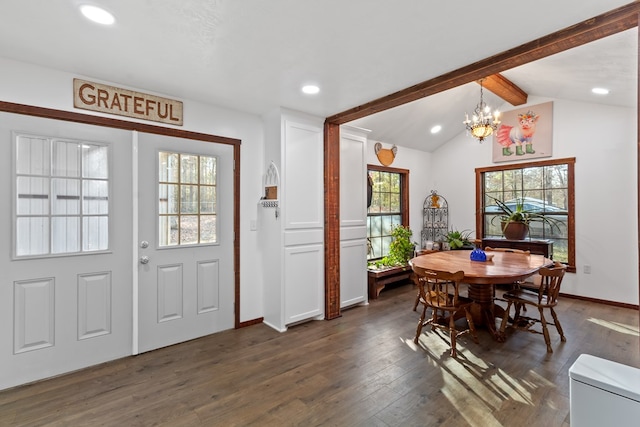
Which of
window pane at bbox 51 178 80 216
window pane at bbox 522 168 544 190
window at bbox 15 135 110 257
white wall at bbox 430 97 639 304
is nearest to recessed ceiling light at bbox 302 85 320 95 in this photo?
window at bbox 15 135 110 257

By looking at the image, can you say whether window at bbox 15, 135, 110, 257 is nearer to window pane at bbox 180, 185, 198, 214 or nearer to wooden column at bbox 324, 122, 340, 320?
window pane at bbox 180, 185, 198, 214

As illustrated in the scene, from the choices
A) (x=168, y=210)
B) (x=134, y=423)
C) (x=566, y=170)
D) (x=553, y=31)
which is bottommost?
(x=134, y=423)

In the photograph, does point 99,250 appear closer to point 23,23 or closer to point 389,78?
point 23,23

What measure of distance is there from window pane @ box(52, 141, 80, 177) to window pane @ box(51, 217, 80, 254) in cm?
38

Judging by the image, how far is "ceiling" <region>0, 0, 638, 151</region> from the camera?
1.75m

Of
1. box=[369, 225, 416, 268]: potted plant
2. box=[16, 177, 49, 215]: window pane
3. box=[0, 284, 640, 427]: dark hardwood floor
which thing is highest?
box=[16, 177, 49, 215]: window pane

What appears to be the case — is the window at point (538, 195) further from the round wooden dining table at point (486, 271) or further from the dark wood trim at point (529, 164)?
the round wooden dining table at point (486, 271)

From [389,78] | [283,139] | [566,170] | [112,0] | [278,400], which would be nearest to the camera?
[112,0]

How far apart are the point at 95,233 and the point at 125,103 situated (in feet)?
3.90

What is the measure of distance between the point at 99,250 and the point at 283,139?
202 cm

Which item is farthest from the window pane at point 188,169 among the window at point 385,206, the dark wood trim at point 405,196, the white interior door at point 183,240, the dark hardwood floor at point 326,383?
the dark wood trim at point 405,196

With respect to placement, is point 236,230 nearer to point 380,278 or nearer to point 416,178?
Answer: point 380,278

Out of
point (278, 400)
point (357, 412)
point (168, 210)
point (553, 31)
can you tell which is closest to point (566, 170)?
point (553, 31)

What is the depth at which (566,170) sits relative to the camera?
4887mm
